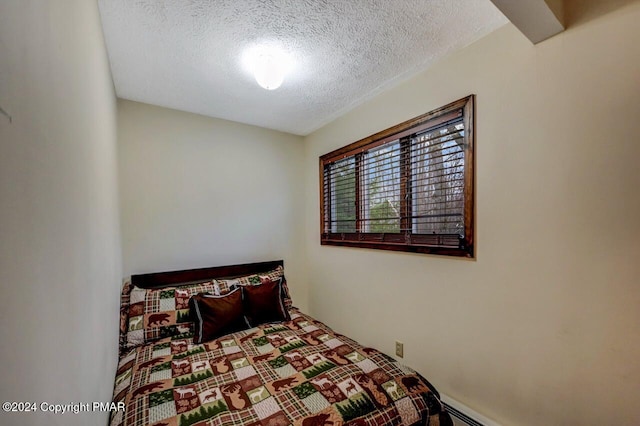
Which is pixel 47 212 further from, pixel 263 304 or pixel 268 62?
pixel 263 304

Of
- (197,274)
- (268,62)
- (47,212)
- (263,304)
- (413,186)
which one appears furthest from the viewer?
(197,274)

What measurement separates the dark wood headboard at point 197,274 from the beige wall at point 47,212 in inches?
53.8

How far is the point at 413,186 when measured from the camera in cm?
201

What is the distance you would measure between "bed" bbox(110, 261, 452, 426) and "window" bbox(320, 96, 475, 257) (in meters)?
0.83

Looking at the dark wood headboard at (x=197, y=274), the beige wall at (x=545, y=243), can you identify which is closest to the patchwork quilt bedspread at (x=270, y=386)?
the beige wall at (x=545, y=243)

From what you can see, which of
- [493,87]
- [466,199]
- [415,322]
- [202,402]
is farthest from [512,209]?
[202,402]

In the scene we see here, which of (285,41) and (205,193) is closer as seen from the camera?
(285,41)

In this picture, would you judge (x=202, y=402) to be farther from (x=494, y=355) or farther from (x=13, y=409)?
(x=494, y=355)

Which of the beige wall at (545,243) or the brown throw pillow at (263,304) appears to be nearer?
the beige wall at (545,243)

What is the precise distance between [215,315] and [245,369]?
601 millimetres

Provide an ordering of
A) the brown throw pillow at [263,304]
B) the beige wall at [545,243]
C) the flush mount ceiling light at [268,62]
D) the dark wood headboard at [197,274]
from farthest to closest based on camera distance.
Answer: the dark wood headboard at [197,274] → the brown throw pillow at [263,304] → the flush mount ceiling light at [268,62] → the beige wall at [545,243]

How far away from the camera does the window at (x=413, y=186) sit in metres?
1.71

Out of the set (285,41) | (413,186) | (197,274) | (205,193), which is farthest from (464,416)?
(205,193)

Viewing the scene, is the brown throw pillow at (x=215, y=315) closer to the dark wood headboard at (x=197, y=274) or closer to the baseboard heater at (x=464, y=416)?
the dark wood headboard at (x=197, y=274)
